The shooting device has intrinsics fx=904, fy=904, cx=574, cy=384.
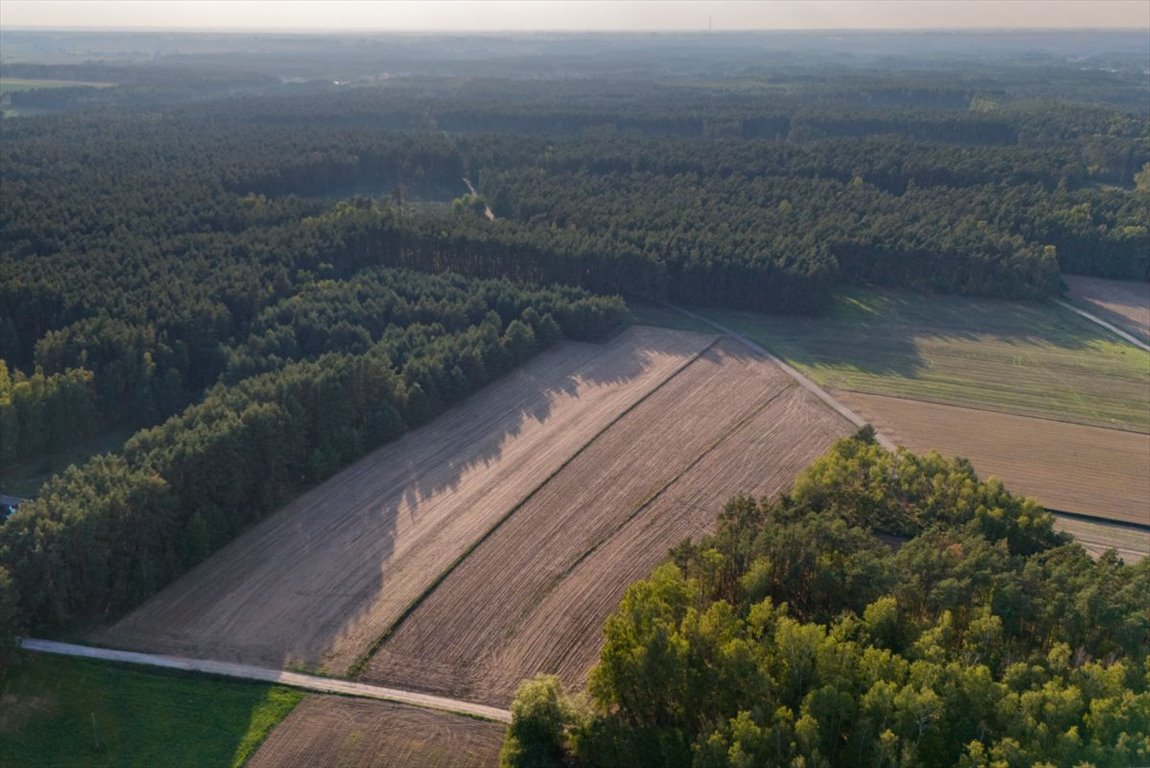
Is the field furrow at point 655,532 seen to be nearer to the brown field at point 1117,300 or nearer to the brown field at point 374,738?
the brown field at point 374,738

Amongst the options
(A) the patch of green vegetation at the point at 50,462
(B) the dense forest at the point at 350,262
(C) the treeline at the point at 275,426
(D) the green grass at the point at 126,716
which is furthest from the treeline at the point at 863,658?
(A) the patch of green vegetation at the point at 50,462

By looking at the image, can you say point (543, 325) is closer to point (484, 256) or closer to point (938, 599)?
point (484, 256)

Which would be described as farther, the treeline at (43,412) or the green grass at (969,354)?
the green grass at (969,354)

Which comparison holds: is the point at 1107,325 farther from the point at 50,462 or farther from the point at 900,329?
the point at 50,462

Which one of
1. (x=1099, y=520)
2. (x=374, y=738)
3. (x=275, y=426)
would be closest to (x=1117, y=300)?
(x=1099, y=520)

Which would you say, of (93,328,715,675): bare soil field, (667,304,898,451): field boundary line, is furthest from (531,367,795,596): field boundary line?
(93,328,715,675): bare soil field

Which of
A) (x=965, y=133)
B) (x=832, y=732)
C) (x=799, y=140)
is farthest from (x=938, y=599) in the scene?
(x=965, y=133)
